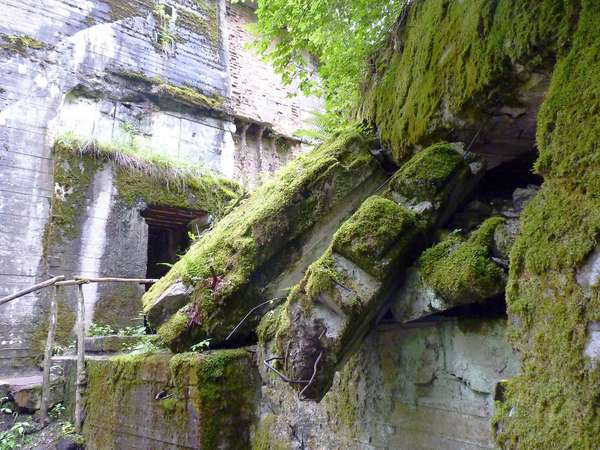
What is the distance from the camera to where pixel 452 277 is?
198 cm

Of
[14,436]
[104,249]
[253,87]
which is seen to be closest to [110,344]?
[14,436]

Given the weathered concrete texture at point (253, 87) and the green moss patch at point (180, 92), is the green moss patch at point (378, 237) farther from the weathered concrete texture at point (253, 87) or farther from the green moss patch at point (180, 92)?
the weathered concrete texture at point (253, 87)

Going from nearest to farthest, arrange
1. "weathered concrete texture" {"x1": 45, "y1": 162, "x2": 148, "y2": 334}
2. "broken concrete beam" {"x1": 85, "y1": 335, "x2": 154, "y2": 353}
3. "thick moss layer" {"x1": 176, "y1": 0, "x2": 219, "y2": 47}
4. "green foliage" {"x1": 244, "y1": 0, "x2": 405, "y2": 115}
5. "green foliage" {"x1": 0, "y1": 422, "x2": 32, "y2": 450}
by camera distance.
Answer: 1. "green foliage" {"x1": 244, "y1": 0, "x2": 405, "y2": 115}
2. "green foliage" {"x1": 0, "y1": 422, "x2": 32, "y2": 450}
3. "broken concrete beam" {"x1": 85, "y1": 335, "x2": 154, "y2": 353}
4. "weathered concrete texture" {"x1": 45, "y1": 162, "x2": 148, "y2": 334}
5. "thick moss layer" {"x1": 176, "y1": 0, "x2": 219, "y2": 47}

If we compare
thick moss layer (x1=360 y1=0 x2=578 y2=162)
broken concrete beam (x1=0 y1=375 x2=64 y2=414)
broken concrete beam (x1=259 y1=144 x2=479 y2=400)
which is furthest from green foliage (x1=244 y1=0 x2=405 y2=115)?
broken concrete beam (x1=0 y1=375 x2=64 y2=414)

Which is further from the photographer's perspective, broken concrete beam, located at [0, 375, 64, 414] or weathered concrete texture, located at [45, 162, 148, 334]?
weathered concrete texture, located at [45, 162, 148, 334]

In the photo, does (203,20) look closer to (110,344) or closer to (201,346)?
(110,344)

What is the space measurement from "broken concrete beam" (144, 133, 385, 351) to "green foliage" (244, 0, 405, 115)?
1.21m

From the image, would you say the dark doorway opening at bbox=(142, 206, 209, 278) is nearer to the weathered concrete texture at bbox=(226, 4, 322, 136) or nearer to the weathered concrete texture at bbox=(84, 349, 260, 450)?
the weathered concrete texture at bbox=(226, 4, 322, 136)

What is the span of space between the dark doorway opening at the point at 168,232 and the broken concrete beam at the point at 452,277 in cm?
558

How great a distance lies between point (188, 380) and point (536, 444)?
2114 mm

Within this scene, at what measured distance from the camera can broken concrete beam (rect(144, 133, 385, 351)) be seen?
3.00m

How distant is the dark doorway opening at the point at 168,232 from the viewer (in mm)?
8602

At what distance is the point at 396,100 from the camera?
3.01 metres

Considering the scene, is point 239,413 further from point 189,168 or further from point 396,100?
point 189,168
